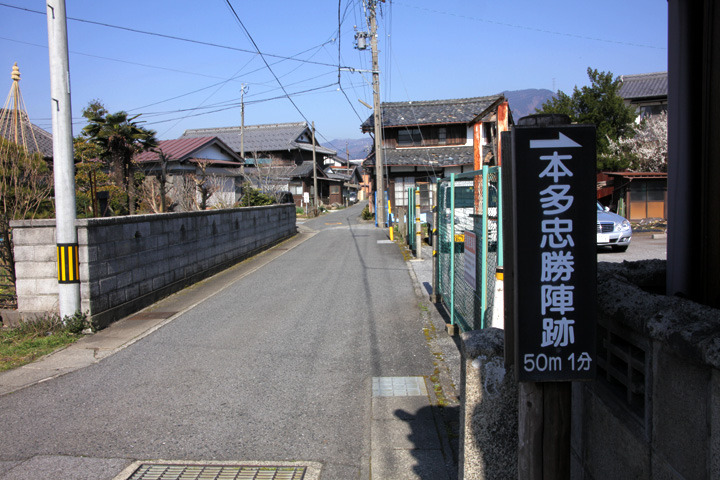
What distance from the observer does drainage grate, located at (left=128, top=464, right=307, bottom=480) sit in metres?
3.57

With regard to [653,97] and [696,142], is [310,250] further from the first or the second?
[653,97]

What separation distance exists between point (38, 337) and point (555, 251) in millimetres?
7003

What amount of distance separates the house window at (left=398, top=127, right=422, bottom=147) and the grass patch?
27412 millimetres

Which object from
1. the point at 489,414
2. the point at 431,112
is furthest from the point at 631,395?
the point at 431,112

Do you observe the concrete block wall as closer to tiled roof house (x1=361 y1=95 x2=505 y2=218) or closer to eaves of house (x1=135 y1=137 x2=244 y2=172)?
eaves of house (x1=135 y1=137 x2=244 y2=172)

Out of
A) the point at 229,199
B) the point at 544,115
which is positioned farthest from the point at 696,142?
the point at 229,199

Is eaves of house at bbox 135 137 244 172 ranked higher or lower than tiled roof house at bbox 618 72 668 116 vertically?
lower

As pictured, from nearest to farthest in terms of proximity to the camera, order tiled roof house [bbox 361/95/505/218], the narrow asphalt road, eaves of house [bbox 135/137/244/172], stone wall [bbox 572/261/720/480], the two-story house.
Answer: stone wall [bbox 572/261/720/480]
the narrow asphalt road
eaves of house [bbox 135/137/244/172]
tiled roof house [bbox 361/95/505/218]
the two-story house

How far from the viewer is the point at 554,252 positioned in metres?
2.22

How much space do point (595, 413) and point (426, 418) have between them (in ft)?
6.83

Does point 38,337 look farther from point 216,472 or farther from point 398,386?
point 398,386

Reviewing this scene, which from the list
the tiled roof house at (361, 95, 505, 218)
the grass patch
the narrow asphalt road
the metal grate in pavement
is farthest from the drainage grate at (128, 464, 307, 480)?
the tiled roof house at (361, 95, 505, 218)

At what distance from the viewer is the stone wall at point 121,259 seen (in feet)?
24.0

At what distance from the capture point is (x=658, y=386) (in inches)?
80.3
